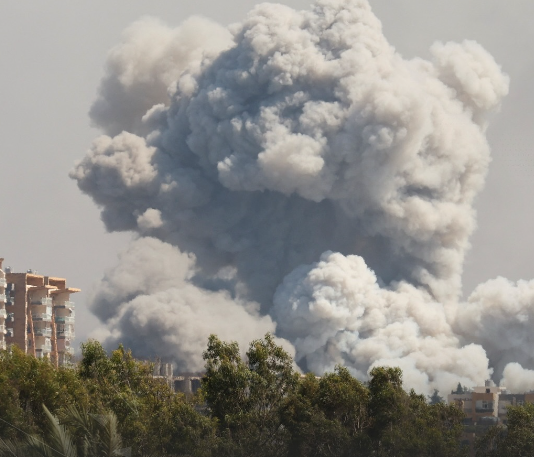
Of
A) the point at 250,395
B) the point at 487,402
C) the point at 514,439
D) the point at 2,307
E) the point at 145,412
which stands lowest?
the point at 514,439

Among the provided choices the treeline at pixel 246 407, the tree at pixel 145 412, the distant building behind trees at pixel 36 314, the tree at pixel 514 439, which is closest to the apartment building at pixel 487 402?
the distant building behind trees at pixel 36 314

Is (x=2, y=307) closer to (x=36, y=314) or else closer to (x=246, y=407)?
(x=36, y=314)

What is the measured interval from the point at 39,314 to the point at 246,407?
6049cm

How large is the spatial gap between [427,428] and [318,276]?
43.2 metres

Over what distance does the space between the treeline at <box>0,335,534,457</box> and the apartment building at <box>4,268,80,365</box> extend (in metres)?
53.1

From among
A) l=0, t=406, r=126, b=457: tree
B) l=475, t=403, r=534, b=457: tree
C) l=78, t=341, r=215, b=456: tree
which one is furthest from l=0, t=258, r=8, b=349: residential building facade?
l=0, t=406, r=126, b=457: tree

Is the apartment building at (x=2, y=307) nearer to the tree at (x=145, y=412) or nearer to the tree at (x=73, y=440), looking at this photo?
the tree at (x=145, y=412)

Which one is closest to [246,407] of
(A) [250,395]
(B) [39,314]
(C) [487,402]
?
(A) [250,395]

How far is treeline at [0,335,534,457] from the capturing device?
39281 mm

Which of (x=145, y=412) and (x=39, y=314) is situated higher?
(x=39, y=314)

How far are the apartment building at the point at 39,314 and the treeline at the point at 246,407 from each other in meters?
53.1

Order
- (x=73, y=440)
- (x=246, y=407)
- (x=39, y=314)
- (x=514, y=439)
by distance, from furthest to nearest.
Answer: (x=39, y=314)
(x=514, y=439)
(x=246, y=407)
(x=73, y=440)

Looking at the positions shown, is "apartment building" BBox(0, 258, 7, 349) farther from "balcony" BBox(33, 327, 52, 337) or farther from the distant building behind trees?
"balcony" BBox(33, 327, 52, 337)

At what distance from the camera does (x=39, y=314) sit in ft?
331
